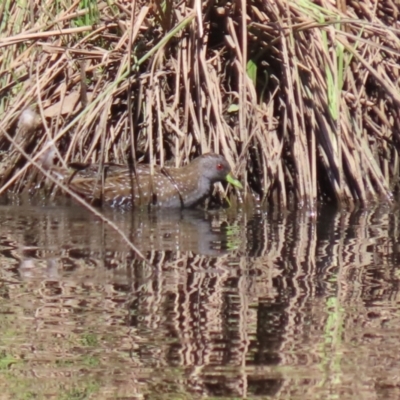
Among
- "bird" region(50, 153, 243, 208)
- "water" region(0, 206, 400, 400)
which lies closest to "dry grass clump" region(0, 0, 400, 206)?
"bird" region(50, 153, 243, 208)

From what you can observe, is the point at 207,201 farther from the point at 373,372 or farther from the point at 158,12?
the point at 373,372

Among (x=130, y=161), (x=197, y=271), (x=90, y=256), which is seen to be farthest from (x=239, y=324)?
(x=130, y=161)

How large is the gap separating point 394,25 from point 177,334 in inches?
196

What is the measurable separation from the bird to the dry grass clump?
A: 0.13m

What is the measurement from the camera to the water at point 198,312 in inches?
127

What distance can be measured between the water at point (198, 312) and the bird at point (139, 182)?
30.6 inches

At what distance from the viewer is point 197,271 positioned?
16.0ft

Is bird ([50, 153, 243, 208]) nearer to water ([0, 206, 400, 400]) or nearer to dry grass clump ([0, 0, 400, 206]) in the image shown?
dry grass clump ([0, 0, 400, 206])

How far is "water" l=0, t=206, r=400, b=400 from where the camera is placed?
10.6 ft

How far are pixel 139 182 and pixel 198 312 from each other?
3.19 m

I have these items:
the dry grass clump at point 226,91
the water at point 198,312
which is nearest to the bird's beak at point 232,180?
the dry grass clump at point 226,91

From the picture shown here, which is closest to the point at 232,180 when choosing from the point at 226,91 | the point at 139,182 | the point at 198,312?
the point at 139,182

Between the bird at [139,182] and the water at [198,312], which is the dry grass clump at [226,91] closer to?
the bird at [139,182]

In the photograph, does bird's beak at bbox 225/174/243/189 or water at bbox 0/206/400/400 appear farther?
bird's beak at bbox 225/174/243/189
